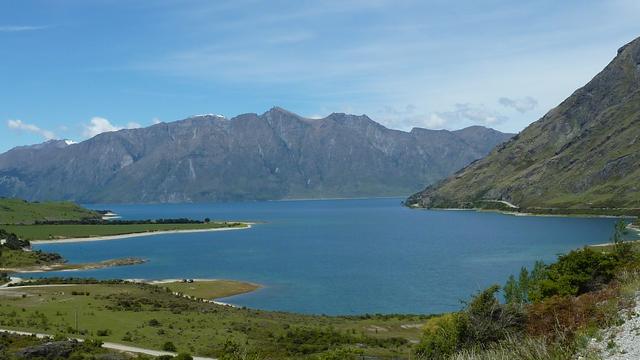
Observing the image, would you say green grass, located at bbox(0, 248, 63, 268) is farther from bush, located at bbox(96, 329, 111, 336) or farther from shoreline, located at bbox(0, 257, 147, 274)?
bush, located at bbox(96, 329, 111, 336)

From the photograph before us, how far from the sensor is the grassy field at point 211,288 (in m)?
122

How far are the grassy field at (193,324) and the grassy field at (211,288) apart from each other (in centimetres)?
2346

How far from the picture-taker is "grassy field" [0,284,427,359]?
6322 cm

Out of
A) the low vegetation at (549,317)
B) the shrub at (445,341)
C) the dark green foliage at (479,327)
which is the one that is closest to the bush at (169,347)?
the low vegetation at (549,317)

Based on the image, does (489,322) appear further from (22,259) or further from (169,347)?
(22,259)

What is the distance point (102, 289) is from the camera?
101750 millimetres

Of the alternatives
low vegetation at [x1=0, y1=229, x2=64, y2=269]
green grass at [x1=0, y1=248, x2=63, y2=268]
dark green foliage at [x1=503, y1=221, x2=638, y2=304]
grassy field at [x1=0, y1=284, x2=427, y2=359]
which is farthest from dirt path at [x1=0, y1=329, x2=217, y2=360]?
green grass at [x1=0, y1=248, x2=63, y2=268]

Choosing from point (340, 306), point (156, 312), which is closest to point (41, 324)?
point (156, 312)

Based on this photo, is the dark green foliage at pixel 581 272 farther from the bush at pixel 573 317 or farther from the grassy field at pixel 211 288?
the grassy field at pixel 211 288

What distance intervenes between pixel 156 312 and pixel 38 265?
100383 mm

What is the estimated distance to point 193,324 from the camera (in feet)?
245

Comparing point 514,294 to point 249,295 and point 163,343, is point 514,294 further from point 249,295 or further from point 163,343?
point 249,295

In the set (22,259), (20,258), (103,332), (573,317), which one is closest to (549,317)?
(573,317)

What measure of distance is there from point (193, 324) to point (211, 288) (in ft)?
183
